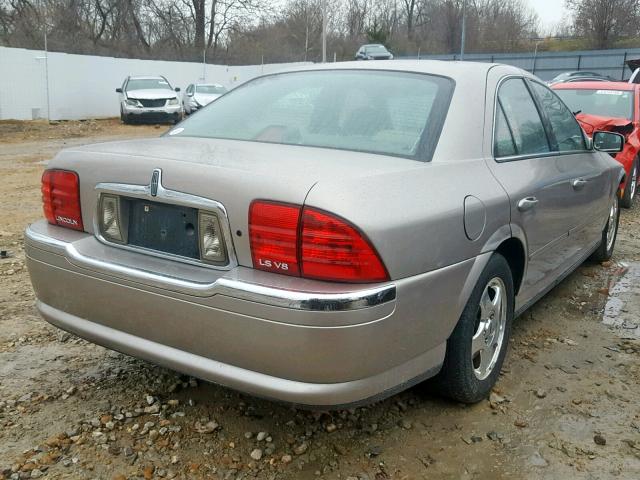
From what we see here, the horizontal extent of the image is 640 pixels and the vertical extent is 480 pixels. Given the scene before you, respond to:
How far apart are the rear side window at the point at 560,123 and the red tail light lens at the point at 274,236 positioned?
2.18 metres

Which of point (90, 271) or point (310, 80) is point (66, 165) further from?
point (310, 80)

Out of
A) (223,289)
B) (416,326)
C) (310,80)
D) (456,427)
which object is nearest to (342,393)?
(416,326)

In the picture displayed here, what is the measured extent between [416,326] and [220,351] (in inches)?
27.6

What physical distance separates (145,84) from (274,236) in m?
20.7

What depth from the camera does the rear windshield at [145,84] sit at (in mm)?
21188

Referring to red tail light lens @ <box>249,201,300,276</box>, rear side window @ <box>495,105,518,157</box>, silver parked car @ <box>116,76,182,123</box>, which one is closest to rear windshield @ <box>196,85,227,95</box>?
silver parked car @ <box>116,76,182,123</box>

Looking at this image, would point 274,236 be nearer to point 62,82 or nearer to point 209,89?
point 209,89

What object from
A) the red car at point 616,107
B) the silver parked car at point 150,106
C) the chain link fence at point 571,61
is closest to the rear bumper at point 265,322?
the red car at point 616,107

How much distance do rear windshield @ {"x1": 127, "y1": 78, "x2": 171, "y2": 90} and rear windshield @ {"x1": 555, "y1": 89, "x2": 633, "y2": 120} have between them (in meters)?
16.1

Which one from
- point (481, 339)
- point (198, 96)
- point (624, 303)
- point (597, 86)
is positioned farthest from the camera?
point (198, 96)

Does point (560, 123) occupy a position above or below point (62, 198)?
above

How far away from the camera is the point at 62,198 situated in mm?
2688

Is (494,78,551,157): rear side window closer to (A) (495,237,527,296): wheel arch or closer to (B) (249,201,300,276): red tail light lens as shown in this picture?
(A) (495,237,527,296): wheel arch

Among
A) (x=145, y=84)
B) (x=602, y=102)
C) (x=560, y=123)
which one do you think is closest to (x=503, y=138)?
(x=560, y=123)
